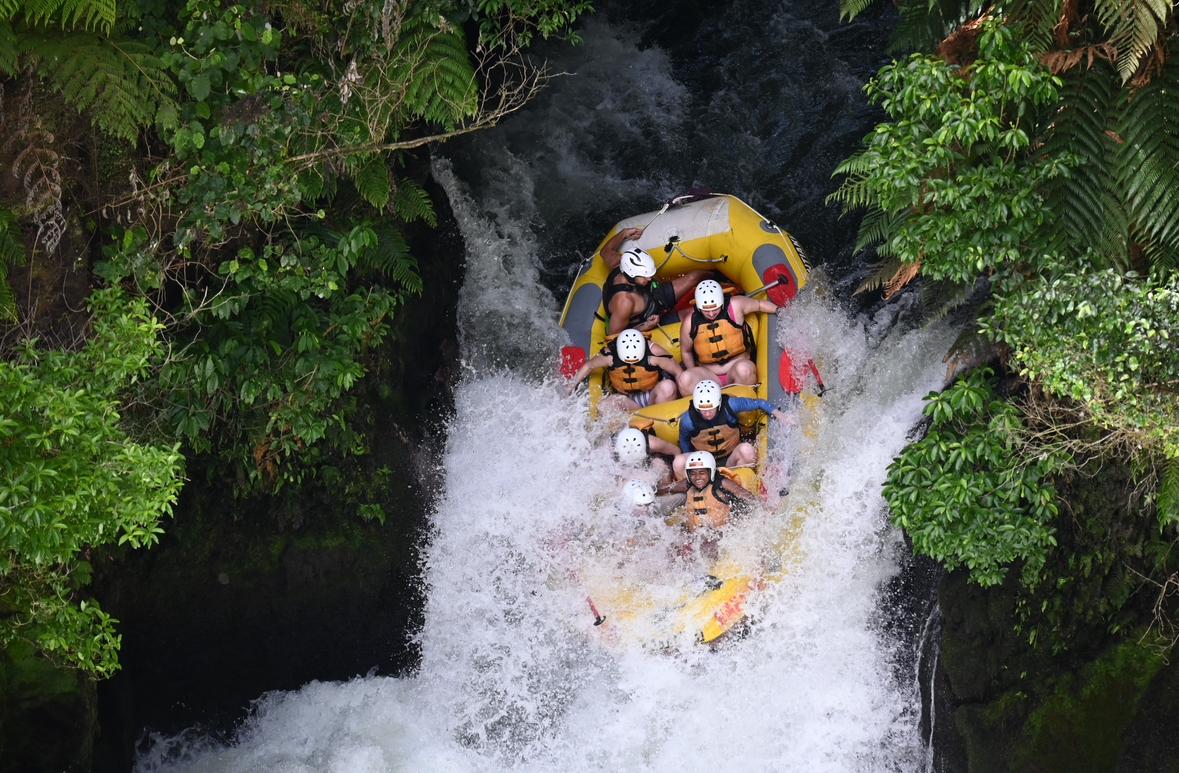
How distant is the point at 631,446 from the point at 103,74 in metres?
4.16

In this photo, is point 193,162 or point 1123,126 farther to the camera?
point 193,162

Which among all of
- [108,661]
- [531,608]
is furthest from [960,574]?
[108,661]

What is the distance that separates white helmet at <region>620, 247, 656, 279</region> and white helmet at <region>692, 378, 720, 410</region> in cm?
113

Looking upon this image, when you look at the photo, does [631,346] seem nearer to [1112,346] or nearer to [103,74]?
[1112,346]

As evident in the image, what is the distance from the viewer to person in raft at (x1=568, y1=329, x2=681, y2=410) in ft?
27.8

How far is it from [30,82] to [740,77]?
571cm

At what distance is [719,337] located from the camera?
8.52 m

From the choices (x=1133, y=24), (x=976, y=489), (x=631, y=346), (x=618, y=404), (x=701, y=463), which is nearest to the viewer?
(x=1133, y=24)

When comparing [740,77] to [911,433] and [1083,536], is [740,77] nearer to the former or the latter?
[911,433]

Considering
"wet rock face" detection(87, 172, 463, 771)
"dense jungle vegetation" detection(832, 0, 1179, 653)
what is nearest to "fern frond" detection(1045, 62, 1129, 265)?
"dense jungle vegetation" detection(832, 0, 1179, 653)

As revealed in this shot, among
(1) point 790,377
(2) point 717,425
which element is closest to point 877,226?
(1) point 790,377

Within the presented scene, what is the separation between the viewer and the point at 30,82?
249 inches

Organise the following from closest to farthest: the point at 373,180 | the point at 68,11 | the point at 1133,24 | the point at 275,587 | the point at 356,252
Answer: the point at 1133,24 → the point at 68,11 → the point at 356,252 → the point at 373,180 → the point at 275,587

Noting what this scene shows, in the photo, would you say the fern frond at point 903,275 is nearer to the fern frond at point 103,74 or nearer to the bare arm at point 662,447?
the bare arm at point 662,447
